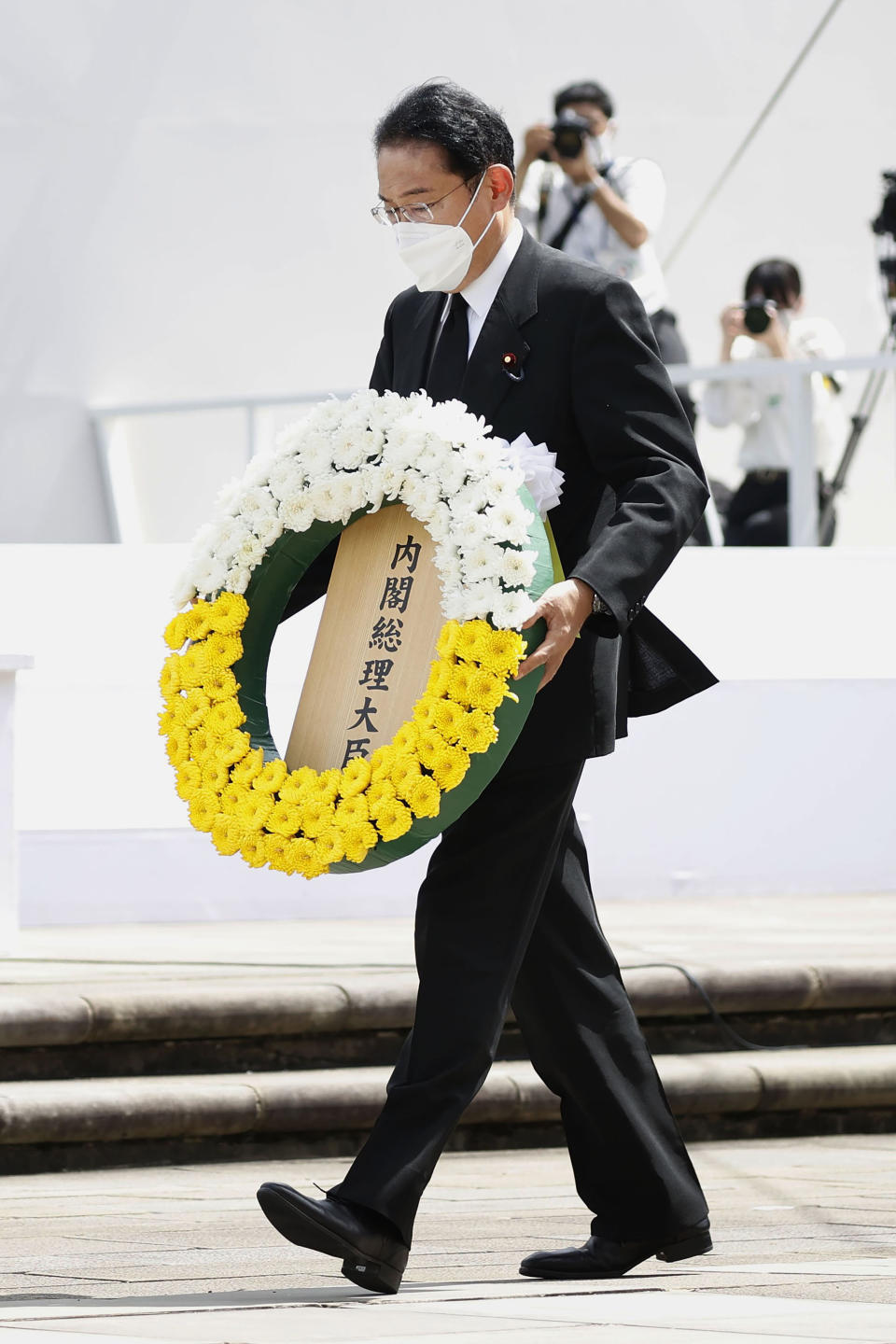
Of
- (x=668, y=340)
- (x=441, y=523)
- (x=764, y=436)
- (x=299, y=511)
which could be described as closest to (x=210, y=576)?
(x=299, y=511)

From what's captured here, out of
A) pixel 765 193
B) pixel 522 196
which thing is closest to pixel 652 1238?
pixel 522 196

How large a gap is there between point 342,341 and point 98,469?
3.87 ft

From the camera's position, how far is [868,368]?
22.1 feet

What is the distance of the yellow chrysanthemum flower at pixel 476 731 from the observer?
259 cm

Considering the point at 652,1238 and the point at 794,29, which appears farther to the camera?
the point at 794,29

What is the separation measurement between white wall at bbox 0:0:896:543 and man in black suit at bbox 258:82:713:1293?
397cm

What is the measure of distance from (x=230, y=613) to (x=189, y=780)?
8.9 inches

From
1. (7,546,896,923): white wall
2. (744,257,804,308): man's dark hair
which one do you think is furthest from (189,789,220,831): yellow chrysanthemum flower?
(744,257,804,308): man's dark hair

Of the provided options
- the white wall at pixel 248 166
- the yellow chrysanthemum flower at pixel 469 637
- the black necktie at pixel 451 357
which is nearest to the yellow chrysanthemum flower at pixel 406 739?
the yellow chrysanthemum flower at pixel 469 637

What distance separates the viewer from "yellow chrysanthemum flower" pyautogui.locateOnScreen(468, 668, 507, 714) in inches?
102

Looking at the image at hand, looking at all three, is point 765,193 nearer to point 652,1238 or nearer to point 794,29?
point 794,29

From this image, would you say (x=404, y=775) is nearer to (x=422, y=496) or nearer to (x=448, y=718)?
(x=448, y=718)

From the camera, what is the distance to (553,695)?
2793mm

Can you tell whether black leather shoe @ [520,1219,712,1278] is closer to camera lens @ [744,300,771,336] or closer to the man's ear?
the man's ear
